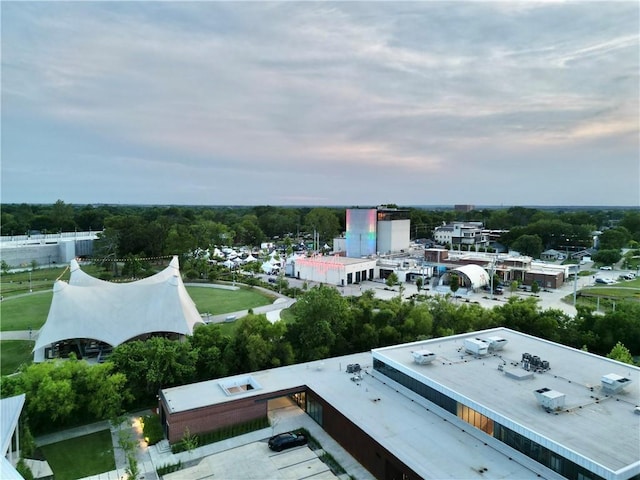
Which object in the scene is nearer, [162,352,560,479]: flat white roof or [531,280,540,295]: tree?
[162,352,560,479]: flat white roof

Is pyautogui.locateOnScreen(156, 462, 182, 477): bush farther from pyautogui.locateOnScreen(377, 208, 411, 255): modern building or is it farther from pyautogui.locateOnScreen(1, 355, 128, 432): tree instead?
pyautogui.locateOnScreen(377, 208, 411, 255): modern building

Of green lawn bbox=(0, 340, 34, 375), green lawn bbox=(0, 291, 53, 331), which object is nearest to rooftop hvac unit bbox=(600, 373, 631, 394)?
green lawn bbox=(0, 340, 34, 375)

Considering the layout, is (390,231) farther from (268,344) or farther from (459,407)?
(459,407)

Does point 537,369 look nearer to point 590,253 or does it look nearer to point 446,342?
point 446,342

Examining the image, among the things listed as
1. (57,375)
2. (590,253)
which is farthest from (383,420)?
Answer: (590,253)

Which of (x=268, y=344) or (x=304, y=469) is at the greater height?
(x=268, y=344)

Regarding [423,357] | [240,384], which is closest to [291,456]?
[240,384]
